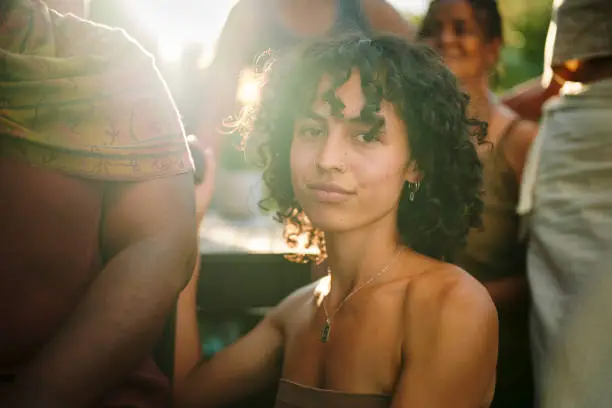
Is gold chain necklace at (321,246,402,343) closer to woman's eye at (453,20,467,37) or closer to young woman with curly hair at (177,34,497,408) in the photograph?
young woman with curly hair at (177,34,497,408)

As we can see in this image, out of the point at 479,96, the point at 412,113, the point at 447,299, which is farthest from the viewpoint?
the point at 479,96

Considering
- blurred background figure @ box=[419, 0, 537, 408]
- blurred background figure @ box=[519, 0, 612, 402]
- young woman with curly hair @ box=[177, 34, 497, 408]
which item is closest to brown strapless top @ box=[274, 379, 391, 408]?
young woman with curly hair @ box=[177, 34, 497, 408]

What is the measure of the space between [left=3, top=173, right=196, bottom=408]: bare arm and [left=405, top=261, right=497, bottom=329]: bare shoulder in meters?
0.43

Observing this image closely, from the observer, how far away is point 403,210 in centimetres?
160

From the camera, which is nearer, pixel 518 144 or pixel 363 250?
pixel 363 250

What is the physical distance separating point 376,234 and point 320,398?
0.34 metres

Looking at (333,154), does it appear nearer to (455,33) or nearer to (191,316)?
(191,316)

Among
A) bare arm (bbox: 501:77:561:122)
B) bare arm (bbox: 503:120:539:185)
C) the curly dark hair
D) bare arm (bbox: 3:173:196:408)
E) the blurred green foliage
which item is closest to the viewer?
bare arm (bbox: 3:173:196:408)

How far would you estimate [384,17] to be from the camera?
225cm

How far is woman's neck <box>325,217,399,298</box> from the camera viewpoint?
155 centimetres

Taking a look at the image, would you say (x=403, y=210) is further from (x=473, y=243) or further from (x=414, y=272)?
(x=473, y=243)

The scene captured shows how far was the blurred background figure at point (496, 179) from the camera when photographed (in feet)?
7.55

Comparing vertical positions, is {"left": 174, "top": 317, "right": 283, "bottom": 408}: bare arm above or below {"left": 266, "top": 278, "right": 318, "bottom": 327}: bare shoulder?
below

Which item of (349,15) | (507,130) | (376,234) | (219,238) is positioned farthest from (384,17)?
(219,238)
